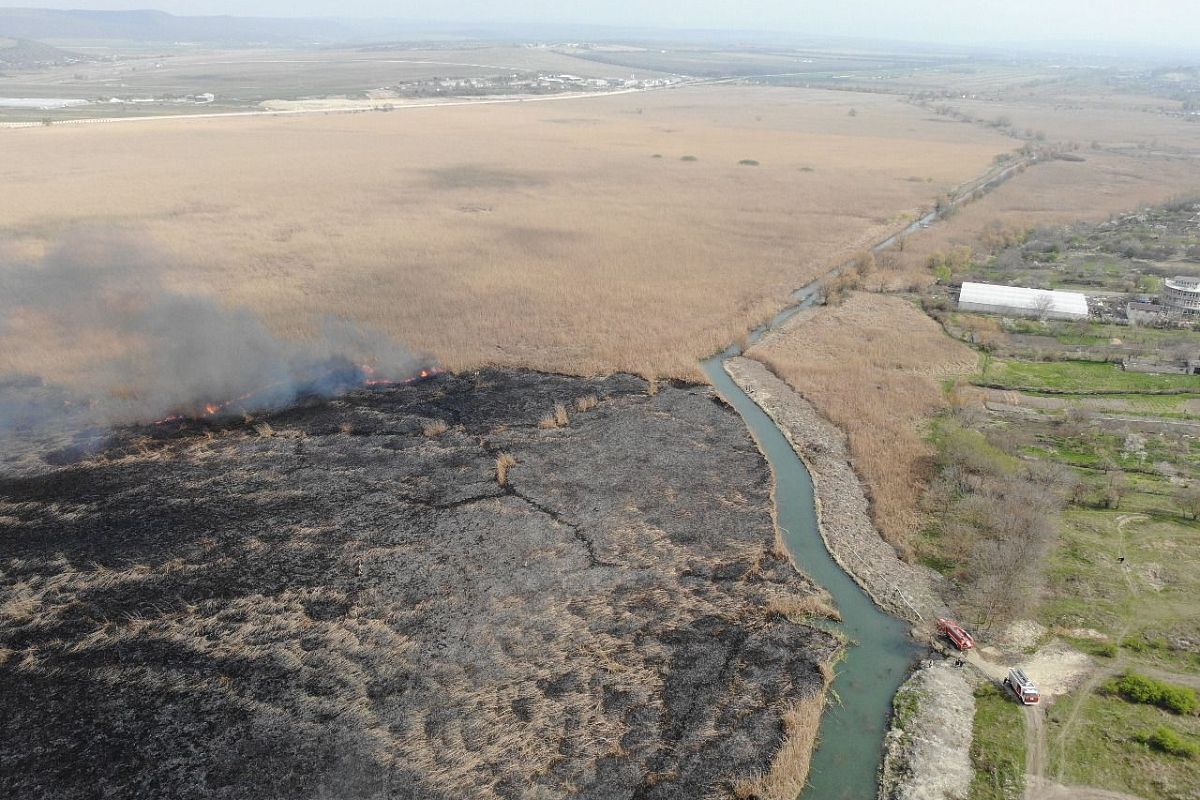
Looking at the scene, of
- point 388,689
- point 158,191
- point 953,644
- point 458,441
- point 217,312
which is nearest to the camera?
point 388,689

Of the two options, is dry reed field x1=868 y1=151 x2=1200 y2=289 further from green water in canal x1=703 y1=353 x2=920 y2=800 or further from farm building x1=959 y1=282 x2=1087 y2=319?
green water in canal x1=703 y1=353 x2=920 y2=800

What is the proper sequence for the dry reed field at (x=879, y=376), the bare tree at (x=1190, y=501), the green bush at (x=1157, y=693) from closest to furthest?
the green bush at (x=1157, y=693) < the bare tree at (x=1190, y=501) < the dry reed field at (x=879, y=376)

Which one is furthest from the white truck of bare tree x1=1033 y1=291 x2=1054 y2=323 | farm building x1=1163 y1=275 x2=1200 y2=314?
farm building x1=1163 y1=275 x2=1200 y2=314

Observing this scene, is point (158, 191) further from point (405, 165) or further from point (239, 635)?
point (239, 635)

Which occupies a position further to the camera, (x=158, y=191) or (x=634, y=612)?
(x=158, y=191)

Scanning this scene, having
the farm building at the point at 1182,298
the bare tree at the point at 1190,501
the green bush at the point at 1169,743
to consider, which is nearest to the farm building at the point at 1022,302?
the farm building at the point at 1182,298

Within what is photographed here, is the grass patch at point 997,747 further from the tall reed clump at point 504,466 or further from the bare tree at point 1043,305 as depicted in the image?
the bare tree at point 1043,305

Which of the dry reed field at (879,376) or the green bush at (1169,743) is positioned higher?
the dry reed field at (879,376)

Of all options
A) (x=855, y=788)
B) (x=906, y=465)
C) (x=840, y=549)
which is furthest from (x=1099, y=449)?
(x=855, y=788)
